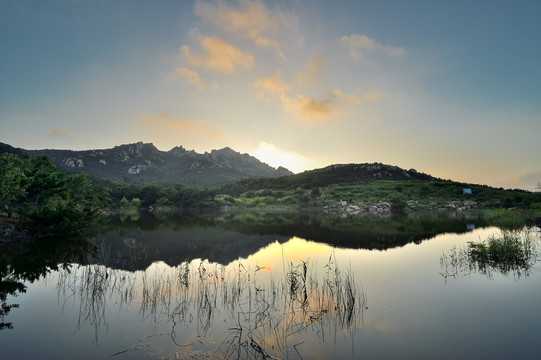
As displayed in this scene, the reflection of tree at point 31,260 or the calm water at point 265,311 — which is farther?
the reflection of tree at point 31,260

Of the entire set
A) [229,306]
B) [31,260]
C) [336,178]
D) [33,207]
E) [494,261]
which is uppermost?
[336,178]

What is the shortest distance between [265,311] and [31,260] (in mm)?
17246

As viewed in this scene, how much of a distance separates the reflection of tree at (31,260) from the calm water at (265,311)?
0.16 meters

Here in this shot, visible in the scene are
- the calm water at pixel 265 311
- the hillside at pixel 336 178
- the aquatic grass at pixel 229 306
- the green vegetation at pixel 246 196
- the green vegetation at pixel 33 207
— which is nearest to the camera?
the calm water at pixel 265 311

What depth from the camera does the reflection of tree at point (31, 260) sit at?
12.4 metres

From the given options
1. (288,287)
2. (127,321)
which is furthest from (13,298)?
(288,287)

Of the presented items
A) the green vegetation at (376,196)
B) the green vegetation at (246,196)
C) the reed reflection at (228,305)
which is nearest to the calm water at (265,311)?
the reed reflection at (228,305)

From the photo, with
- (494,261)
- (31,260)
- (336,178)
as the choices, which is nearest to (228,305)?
(31,260)

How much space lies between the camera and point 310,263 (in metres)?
18.4

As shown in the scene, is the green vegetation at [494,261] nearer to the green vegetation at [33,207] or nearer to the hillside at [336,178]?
the green vegetation at [33,207]

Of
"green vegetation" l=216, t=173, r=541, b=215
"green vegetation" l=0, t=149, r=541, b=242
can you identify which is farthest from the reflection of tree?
"green vegetation" l=216, t=173, r=541, b=215

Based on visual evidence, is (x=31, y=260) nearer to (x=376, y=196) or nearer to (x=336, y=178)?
(x=376, y=196)

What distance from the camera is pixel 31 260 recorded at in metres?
18.1

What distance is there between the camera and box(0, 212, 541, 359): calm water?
7.53 metres
